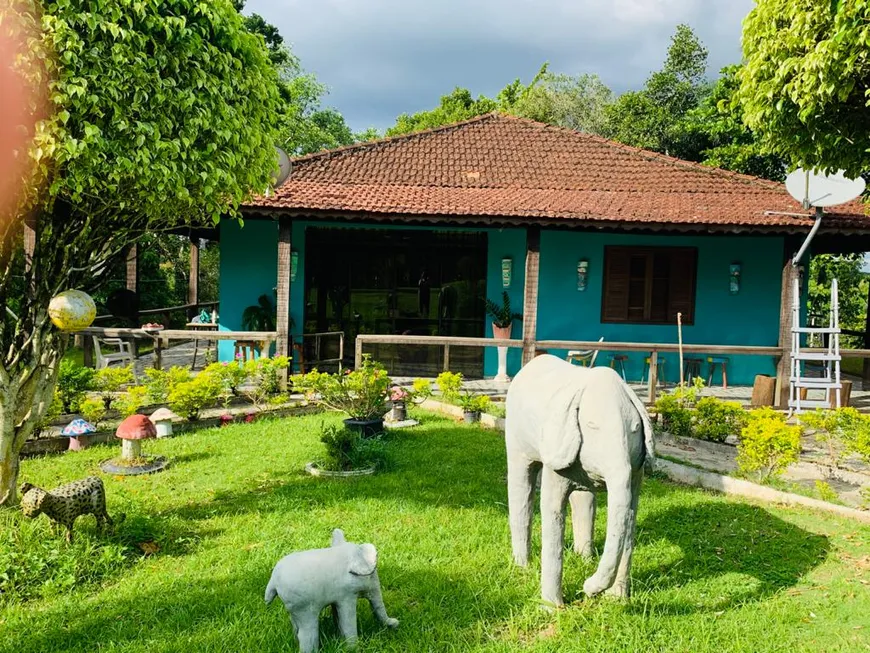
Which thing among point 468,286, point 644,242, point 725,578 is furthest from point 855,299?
point 725,578

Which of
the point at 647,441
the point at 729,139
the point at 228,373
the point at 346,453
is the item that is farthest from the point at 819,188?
the point at 729,139

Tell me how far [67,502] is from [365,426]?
3755 millimetres

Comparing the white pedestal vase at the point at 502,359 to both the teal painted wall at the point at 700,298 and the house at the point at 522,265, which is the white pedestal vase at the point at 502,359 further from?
the teal painted wall at the point at 700,298

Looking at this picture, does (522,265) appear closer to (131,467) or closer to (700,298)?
(700,298)

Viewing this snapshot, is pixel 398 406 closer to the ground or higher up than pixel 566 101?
closer to the ground

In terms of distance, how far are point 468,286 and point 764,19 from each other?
772 cm

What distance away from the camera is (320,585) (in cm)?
330

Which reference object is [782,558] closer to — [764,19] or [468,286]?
[764,19]

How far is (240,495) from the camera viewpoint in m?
5.99

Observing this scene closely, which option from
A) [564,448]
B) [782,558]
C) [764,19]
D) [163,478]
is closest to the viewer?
[564,448]

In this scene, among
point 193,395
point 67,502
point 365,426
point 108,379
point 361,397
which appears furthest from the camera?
point 108,379

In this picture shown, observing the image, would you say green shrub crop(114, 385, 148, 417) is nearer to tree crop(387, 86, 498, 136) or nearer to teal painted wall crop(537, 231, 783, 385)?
→ teal painted wall crop(537, 231, 783, 385)

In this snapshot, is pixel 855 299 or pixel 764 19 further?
pixel 855 299

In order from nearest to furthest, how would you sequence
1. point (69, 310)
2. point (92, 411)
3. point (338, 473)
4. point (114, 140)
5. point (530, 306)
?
point (114, 140)
point (69, 310)
point (338, 473)
point (92, 411)
point (530, 306)
